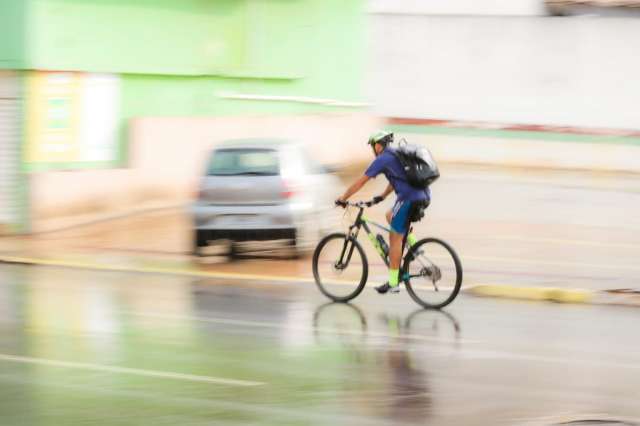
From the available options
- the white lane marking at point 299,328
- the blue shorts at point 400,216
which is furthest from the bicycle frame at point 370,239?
the white lane marking at point 299,328

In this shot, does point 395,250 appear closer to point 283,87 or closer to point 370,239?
point 370,239

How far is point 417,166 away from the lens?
567 inches

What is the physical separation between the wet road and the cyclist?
63cm

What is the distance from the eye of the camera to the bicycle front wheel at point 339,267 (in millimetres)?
15234

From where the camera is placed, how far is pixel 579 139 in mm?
39719

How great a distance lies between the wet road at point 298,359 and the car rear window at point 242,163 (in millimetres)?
3471

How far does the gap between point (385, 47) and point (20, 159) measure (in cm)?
2325

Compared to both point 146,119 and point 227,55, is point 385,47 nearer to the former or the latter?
point 227,55

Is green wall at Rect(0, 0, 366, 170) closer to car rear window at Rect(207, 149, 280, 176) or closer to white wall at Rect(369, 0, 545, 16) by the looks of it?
car rear window at Rect(207, 149, 280, 176)

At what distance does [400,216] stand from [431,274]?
687mm

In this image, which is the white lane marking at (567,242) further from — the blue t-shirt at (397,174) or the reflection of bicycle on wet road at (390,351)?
the blue t-shirt at (397,174)

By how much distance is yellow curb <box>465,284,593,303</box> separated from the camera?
15.8m

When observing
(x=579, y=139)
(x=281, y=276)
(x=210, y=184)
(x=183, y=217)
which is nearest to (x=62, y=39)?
(x=183, y=217)

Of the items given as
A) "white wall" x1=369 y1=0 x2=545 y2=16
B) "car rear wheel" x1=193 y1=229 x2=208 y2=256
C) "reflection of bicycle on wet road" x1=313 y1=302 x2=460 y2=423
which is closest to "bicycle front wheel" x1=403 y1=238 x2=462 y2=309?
"reflection of bicycle on wet road" x1=313 y1=302 x2=460 y2=423
